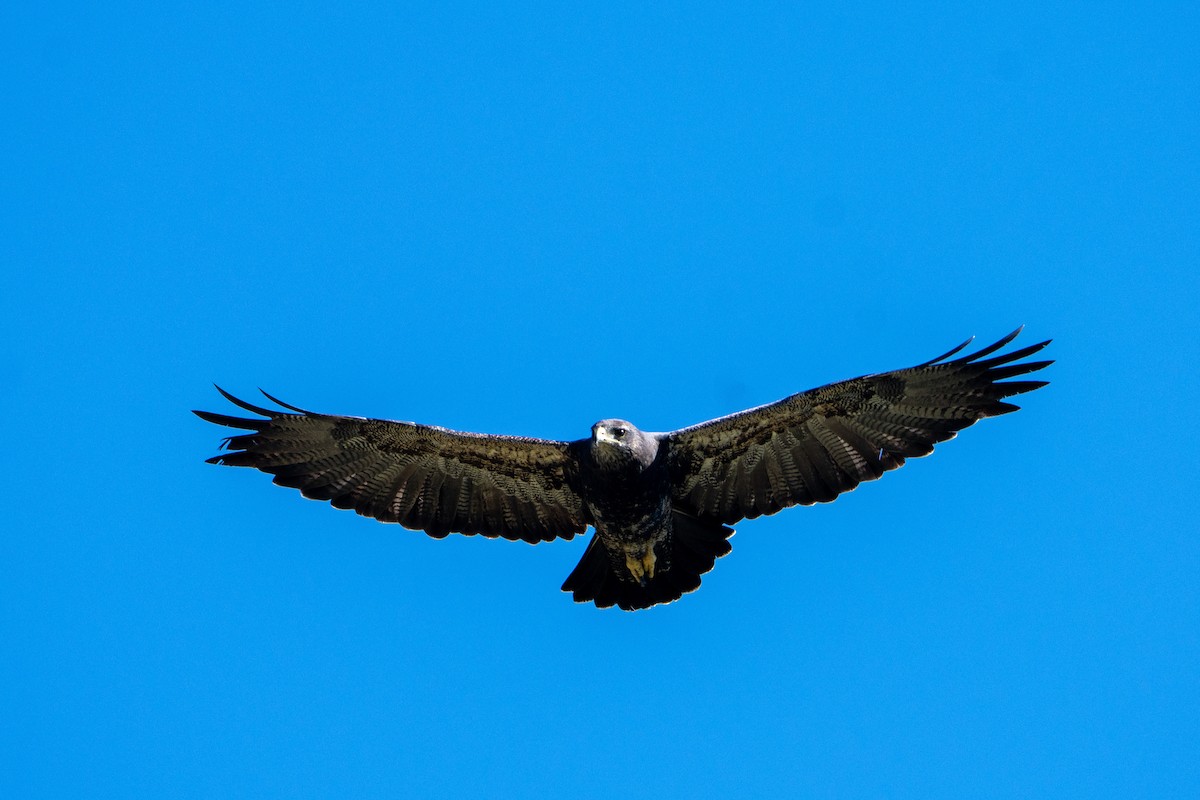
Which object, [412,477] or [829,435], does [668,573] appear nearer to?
[829,435]

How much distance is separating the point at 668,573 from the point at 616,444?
1.54 meters

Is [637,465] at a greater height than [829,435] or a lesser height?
lesser

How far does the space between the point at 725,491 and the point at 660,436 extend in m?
0.78

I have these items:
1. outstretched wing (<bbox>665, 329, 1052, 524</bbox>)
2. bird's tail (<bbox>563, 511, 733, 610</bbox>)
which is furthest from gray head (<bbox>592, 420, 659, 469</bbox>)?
bird's tail (<bbox>563, 511, 733, 610</bbox>)

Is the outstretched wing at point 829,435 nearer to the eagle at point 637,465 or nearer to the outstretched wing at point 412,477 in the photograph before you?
the eagle at point 637,465

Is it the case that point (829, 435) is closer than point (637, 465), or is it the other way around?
point (637, 465)

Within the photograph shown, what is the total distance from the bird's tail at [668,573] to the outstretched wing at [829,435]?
0.16m

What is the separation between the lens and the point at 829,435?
11219 mm

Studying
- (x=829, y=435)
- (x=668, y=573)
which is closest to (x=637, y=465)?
(x=668, y=573)

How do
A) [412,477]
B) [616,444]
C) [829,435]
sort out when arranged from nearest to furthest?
[616,444] < [829,435] < [412,477]

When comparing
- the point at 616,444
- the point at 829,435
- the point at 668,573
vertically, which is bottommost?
the point at 668,573

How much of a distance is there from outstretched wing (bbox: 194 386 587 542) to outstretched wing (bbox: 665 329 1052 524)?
116cm

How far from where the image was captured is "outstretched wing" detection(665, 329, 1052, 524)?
10859mm

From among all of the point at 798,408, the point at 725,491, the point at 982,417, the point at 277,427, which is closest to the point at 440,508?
the point at 277,427
